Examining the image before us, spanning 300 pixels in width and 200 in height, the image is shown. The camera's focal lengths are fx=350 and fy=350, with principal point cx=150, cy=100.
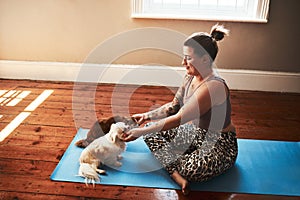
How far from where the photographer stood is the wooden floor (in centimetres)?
162

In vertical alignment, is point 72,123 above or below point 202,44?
→ below

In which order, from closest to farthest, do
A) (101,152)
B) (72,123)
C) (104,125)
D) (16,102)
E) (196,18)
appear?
(101,152)
(104,125)
(72,123)
(16,102)
(196,18)

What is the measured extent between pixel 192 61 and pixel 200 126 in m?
0.34

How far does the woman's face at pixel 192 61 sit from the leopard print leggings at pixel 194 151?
11.8 inches

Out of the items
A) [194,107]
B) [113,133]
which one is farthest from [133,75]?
[194,107]

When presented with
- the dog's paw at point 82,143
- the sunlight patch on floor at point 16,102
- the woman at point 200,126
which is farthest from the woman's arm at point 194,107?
the sunlight patch on floor at point 16,102

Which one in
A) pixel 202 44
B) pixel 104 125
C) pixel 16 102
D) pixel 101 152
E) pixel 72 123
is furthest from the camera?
pixel 16 102

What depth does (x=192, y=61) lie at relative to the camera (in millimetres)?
1644

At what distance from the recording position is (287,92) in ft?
9.60

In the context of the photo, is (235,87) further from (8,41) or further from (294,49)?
(8,41)

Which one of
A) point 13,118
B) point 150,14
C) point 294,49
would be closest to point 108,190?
point 13,118

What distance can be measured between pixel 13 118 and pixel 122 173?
0.99 meters

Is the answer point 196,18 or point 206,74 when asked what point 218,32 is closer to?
point 206,74

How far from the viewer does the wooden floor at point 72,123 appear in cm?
162
